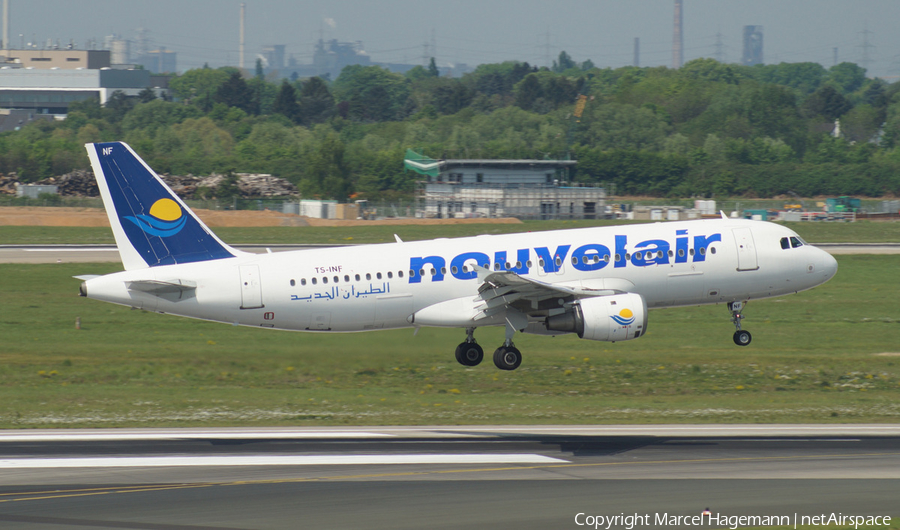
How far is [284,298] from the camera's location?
39.2 meters

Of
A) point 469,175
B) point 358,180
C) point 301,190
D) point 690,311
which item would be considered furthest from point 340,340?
point 358,180

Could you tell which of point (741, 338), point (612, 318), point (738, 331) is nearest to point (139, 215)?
point (612, 318)

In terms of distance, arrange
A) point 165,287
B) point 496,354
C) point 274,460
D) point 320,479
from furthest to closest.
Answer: point 496,354 < point 165,287 < point 274,460 < point 320,479

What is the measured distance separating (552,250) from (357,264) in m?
7.62

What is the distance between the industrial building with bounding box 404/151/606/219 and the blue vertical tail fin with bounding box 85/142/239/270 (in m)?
88.3

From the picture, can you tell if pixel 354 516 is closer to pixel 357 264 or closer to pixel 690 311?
pixel 357 264

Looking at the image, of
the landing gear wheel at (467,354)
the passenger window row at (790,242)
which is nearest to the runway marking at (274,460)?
the landing gear wheel at (467,354)

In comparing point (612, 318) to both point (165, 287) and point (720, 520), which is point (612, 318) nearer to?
point (720, 520)

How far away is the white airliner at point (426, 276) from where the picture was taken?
38625mm

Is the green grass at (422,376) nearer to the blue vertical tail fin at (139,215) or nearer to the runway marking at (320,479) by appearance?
the blue vertical tail fin at (139,215)

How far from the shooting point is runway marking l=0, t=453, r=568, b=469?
29.8m

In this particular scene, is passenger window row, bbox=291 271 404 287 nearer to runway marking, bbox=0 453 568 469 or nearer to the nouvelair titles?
the nouvelair titles

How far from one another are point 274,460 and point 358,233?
255ft

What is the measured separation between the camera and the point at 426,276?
131ft
